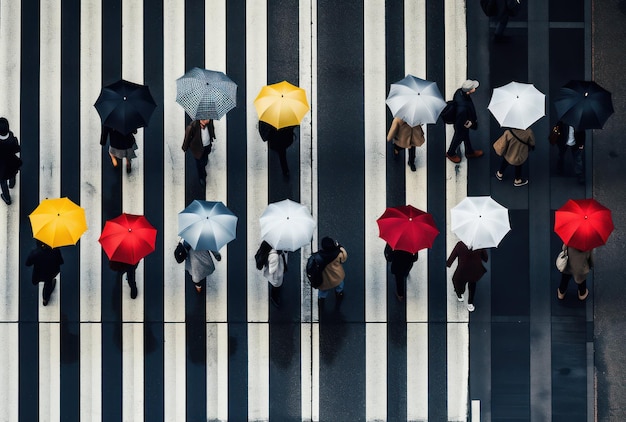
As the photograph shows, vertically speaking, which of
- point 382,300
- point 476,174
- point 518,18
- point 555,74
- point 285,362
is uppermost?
point 518,18

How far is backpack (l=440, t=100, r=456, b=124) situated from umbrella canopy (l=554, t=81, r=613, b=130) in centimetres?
169

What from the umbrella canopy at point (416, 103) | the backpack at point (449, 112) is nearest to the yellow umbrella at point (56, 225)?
the umbrella canopy at point (416, 103)

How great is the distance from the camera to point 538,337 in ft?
50.5

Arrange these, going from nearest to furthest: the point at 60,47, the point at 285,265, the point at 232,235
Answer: the point at 232,235, the point at 285,265, the point at 60,47

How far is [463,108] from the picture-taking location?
1427cm

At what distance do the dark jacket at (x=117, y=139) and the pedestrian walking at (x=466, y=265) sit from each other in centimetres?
560

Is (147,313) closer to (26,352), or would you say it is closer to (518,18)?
(26,352)

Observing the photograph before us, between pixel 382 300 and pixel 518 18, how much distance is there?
5.69 metres

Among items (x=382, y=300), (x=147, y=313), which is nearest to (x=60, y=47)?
(x=147, y=313)

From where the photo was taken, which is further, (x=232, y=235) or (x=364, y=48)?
(x=364, y=48)

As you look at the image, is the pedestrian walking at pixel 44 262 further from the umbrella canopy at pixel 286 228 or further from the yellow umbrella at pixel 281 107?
the yellow umbrella at pixel 281 107

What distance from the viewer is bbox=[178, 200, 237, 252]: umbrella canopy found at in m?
13.3

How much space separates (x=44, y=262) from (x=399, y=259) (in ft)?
Result: 18.6

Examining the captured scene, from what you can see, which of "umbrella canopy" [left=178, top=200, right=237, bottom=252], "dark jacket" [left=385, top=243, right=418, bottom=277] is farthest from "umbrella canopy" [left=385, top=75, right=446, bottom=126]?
"umbrella canopy" [left=178, top=200, right=237, bottom=252]
